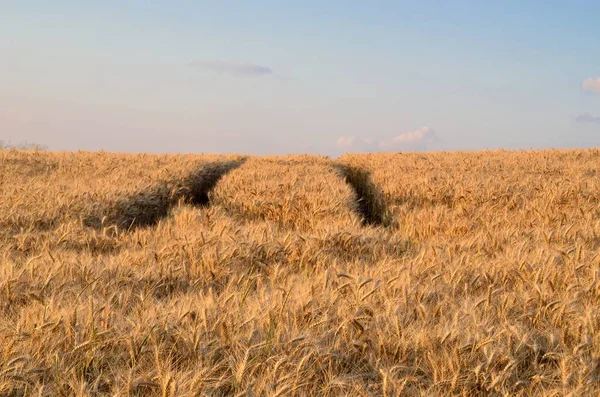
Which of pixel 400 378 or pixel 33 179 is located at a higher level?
pixel 33 179

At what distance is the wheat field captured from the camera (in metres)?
1.59

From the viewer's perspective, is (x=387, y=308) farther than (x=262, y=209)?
→ No

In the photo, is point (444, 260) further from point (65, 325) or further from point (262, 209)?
point (262, 209)

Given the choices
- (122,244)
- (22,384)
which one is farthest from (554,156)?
(22,384)

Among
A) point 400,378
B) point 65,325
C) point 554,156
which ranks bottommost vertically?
point 400,378

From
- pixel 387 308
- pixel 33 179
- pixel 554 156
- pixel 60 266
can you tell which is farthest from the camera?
pixel 554 156

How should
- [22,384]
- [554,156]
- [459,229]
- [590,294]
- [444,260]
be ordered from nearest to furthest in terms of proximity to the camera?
[22,384] → [590,294] → [444,260] → [459,229] → [554,156]

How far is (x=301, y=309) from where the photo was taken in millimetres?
2061

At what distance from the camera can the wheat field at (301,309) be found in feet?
5.23

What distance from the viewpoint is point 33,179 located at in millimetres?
7703

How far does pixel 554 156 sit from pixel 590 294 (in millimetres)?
11006

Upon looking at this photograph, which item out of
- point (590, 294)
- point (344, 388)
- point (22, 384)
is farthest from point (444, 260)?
point (22, 384)

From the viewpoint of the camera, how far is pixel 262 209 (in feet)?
18.3

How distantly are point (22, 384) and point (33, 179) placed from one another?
7.06 metres
